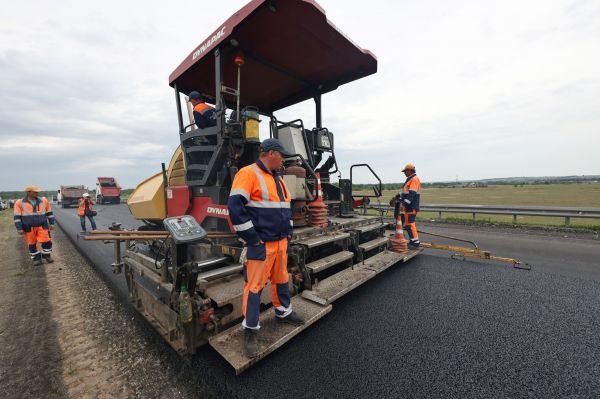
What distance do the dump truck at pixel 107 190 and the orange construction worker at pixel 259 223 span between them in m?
31.3

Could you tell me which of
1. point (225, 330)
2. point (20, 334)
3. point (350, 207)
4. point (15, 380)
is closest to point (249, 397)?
point (225, 330)

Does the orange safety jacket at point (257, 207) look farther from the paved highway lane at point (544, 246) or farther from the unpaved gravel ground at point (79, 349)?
the paved highway lane at point (544, 246)

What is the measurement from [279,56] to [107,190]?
3018 cm

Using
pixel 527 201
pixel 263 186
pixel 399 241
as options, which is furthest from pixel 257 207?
pixel 527 201

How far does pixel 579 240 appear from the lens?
685 centimetres

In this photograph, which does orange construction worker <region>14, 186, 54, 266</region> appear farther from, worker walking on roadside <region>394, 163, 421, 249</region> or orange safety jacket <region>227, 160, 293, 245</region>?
worker walking on roadside <region>394, 163, 421, 249</region>

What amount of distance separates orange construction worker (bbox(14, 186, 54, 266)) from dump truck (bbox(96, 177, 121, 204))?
2444cm

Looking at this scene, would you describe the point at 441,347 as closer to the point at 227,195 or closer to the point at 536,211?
the point at 227,195

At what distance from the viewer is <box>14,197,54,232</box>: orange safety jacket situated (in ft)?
20.1

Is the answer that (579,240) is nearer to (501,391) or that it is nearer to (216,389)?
(501,391)

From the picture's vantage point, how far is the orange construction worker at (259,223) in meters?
2.19

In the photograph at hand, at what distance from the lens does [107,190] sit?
26.9m

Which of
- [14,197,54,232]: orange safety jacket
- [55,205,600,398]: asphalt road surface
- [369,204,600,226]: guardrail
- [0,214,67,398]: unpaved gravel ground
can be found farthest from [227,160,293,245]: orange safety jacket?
[14,197,54,232]: orange safety jacket

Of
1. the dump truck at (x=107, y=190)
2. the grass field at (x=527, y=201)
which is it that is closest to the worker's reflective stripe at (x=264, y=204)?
the grass field at (x=527, y=201)
